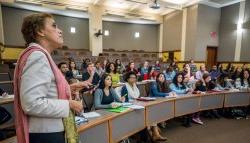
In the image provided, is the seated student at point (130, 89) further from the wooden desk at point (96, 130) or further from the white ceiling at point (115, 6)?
the white ceiling at point (115, 6)

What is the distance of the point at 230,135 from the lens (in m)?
3.29

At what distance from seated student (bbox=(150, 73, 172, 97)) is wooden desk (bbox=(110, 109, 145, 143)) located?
953mm

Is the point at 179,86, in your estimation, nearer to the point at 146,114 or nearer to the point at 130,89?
the point at 130,89

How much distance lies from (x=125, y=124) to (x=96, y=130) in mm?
566

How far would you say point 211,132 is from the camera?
3428 mm

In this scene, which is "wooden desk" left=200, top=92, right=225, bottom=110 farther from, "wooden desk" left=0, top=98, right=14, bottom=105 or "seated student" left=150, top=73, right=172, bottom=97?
"wooden desk" left=0, top=98, right=14, bottom=105

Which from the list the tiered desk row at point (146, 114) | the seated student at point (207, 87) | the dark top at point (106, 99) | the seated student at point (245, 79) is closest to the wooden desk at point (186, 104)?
the tiered desk row at point (146, 114)

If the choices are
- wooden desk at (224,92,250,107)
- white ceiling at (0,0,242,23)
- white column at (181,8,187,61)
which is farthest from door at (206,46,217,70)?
wooden desk at (224,92,250,107)

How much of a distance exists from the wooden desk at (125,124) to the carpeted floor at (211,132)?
76 centimetres

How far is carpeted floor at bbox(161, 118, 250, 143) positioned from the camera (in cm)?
309

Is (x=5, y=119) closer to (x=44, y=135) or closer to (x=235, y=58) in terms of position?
(x=44, y=135)

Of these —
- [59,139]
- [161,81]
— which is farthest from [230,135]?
[59,139]

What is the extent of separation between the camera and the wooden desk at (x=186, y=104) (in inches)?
137

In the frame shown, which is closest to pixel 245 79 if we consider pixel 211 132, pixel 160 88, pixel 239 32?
pixel 211 132
